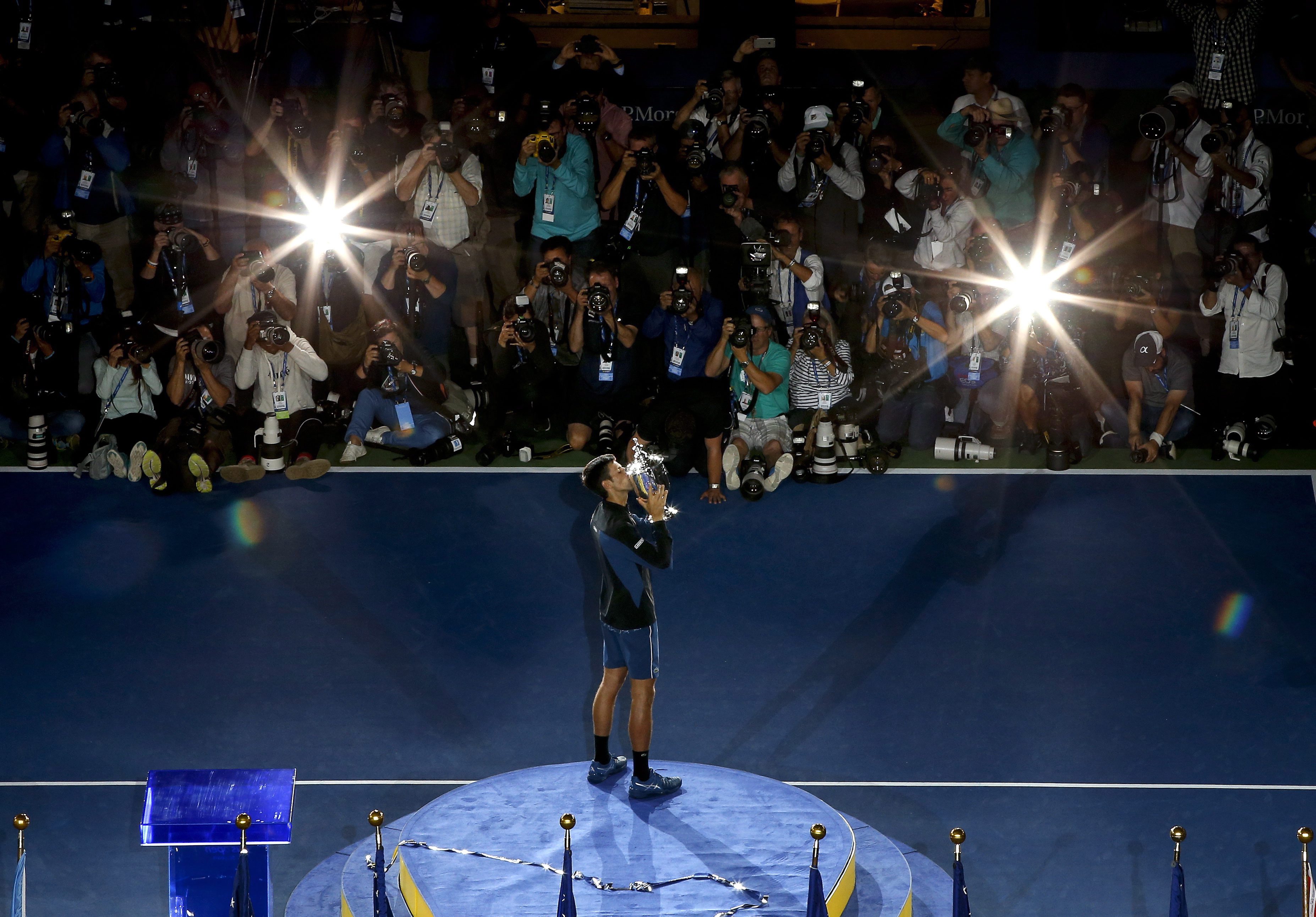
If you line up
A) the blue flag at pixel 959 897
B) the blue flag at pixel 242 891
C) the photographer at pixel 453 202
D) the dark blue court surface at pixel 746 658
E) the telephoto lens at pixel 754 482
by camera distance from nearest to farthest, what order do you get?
the blue flag at pixel 242 891 < the blue flag at pixel 959 897 < the dark blue court surface at pixel 746 658 < the telephoto lens at pixel 754 482 < the photographer at pixel 453 202

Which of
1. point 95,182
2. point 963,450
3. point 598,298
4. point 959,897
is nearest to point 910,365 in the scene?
point 963,450

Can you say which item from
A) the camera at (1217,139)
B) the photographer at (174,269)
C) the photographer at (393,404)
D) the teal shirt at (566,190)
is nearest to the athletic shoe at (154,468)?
the photographer at (393,404)

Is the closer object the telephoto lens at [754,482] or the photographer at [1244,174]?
the telephoto lens at [754,482]

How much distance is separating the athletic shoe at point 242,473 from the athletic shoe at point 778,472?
3.65 meters

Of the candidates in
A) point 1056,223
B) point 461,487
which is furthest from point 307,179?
point 1056,223

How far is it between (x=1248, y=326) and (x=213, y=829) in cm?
933

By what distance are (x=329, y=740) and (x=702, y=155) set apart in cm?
575

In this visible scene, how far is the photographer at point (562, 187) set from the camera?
1284 cm

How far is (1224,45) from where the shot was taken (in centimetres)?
1325

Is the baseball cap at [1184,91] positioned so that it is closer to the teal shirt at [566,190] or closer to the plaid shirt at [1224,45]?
the plaid shirt at [1224,45]

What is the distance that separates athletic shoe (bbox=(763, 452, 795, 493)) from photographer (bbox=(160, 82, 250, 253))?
4.87m

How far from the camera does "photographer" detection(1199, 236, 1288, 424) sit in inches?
483

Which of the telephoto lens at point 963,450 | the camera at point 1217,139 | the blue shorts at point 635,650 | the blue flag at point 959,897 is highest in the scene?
the camera at point 1217,139

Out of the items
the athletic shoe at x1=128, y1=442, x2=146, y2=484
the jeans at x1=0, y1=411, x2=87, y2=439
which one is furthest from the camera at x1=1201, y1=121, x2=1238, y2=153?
the jeans at x1=0, y1=411, x2=87, y2=439
